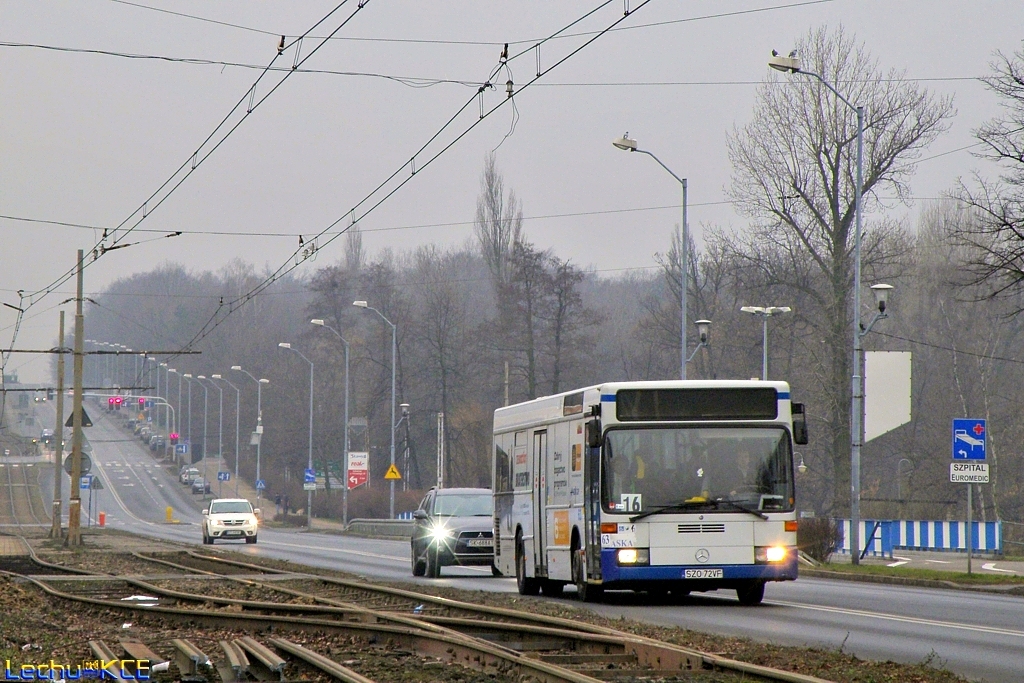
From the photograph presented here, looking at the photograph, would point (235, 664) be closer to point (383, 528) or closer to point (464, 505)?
point (464, 505)

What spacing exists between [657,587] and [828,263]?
32.1 m

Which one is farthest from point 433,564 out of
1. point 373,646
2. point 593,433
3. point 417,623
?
point 373,646

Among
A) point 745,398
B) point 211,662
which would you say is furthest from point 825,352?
point 211,662

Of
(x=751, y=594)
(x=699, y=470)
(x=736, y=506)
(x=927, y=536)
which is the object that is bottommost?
(x=927, y=536)

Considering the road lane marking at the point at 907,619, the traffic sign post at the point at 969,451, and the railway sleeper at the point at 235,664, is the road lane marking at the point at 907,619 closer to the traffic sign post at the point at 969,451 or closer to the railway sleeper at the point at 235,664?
the traffic sign post at the point at 969,451

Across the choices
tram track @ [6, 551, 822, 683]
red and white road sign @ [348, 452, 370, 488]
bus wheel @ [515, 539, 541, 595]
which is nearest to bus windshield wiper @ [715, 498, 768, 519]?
tram track @ [6, 551, 822, 683]

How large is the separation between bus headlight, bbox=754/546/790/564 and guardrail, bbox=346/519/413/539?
122ft

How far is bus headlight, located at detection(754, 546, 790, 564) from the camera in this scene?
17.8m

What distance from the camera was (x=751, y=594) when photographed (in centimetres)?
1967

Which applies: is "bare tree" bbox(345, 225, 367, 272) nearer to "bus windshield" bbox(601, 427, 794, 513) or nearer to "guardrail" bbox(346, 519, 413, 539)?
"guardrail" bbox(346, 519, 413, 539)

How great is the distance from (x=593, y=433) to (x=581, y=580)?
2322 millimetres

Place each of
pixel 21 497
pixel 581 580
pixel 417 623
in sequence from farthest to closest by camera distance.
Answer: pixel 21 497, pixel 581 580, pixel 417 623

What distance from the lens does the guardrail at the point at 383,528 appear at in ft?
186

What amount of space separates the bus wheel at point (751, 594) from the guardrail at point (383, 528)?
35419 mm
